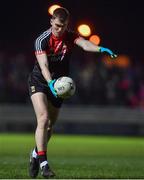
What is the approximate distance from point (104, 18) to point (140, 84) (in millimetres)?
5688

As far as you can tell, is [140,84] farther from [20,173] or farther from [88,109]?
[20,173]

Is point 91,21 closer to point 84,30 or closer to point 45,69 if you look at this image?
point 84,30

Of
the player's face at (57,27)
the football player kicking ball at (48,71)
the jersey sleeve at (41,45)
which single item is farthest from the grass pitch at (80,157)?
the player's face at (57,27)

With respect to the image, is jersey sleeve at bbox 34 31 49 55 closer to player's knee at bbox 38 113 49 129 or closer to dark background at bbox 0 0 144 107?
player's knee at bbox 38 113 49 129

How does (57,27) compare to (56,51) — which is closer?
(57,27)

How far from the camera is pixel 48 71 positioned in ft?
43.2

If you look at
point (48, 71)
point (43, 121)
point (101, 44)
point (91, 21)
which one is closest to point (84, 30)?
point (101, 44)

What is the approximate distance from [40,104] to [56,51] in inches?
36.7

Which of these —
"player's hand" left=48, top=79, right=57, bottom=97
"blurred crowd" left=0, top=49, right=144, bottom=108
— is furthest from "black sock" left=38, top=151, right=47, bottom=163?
"blurred crowd" left=0, top=49, right=144, bottom=108

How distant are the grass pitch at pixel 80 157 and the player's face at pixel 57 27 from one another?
2.16 m

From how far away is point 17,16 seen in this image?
37.1m

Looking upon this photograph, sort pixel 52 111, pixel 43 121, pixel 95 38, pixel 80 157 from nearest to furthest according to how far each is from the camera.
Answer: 1. pixel 43 121
2. pixel 52 111
3. pixel 80 157
4. pixel 95 38

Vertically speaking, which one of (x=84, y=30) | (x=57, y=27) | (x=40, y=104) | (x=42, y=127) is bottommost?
(x=84, y=30)

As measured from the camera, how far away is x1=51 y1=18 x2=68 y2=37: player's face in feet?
43.5
